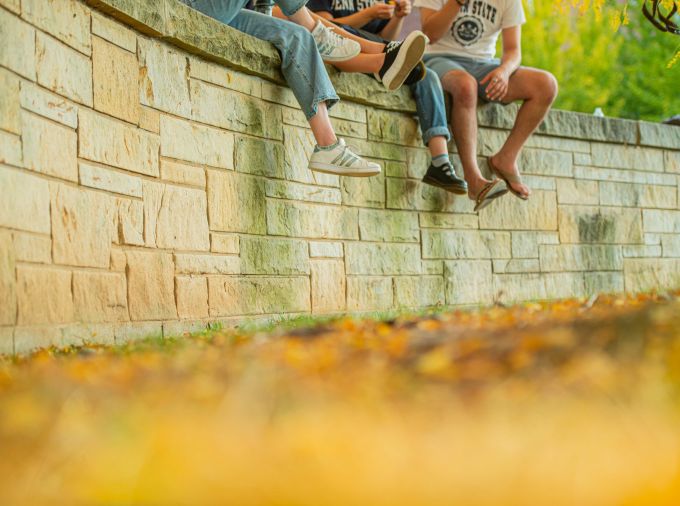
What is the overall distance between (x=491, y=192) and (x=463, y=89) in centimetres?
64

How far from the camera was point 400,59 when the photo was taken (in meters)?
4.84

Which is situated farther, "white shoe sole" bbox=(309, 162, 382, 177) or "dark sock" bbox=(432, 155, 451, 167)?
"dark sock" bbox=(432, 155, 451, 167)

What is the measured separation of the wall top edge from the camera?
382cm

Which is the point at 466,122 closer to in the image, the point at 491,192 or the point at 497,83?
the point at 497,83

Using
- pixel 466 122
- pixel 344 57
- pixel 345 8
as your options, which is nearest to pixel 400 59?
pixel 344 57

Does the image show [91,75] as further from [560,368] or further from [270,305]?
[560,368]

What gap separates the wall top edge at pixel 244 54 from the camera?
3824 millimetres

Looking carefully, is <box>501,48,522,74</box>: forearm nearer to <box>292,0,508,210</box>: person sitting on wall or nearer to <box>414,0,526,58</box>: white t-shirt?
<box>414,0,526,58</box>: white t-shirt

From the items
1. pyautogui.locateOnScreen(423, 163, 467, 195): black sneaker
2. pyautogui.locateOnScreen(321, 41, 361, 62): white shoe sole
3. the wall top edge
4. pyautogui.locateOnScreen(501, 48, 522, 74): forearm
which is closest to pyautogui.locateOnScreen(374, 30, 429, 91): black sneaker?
pyautogui.locateOnScreen(321, 41, 361, 62): white shoe sole

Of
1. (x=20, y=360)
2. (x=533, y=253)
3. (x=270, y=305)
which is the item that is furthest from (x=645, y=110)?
(x=20, y=360)

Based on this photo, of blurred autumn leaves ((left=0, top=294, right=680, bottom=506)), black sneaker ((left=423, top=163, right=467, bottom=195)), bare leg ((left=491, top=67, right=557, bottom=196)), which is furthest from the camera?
bare leg ((left=491, top=67, right=557, bottom=196))

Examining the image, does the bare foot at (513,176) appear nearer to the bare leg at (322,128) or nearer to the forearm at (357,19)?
the forearm at (357,19)

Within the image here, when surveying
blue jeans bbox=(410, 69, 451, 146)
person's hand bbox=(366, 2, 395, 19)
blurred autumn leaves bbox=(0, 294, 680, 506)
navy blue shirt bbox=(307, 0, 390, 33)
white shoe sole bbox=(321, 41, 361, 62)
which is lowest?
blurred autumn leaves bbox=(0, 294, 680, 506)

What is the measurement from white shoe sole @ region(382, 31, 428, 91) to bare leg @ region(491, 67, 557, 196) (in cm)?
129
